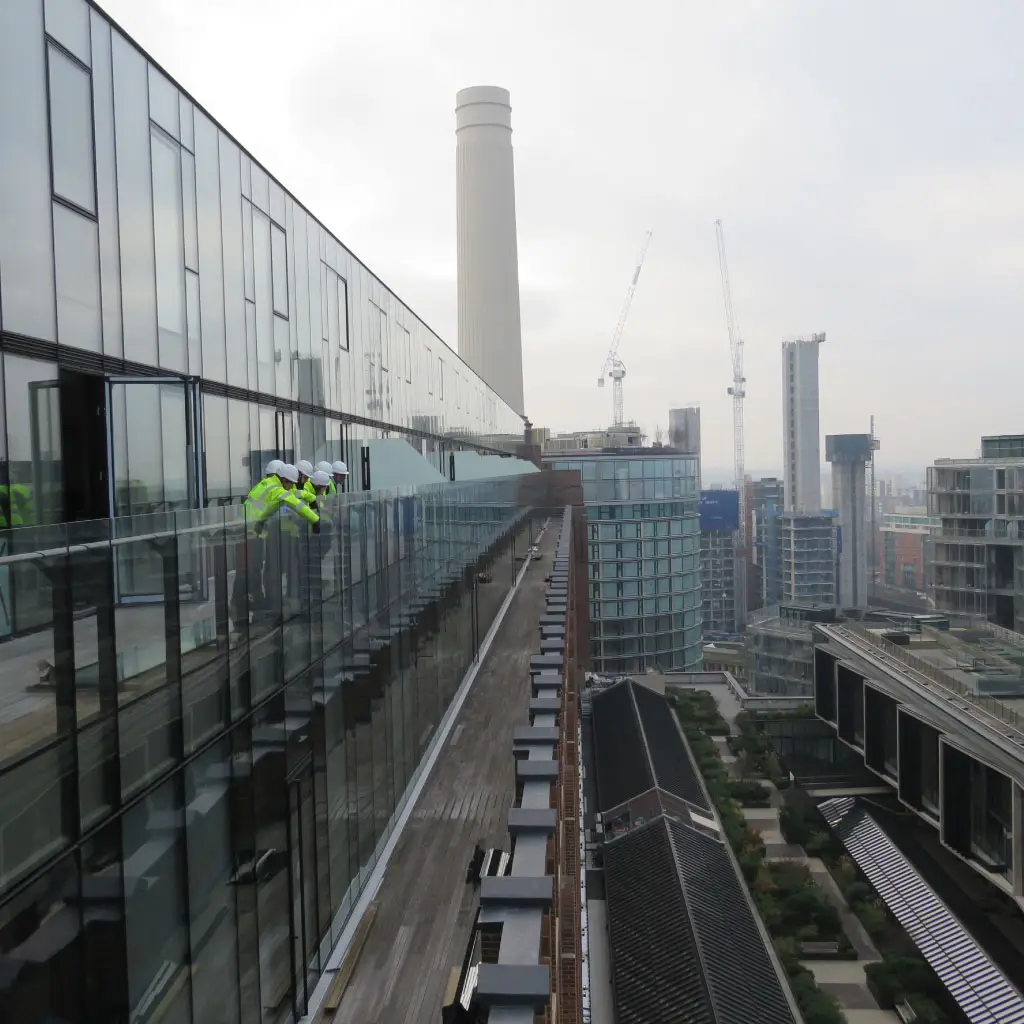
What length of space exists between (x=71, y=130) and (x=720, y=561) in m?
121

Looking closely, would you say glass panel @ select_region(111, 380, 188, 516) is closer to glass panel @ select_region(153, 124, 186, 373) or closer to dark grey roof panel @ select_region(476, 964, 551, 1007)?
glass panel @ select_region(153, 124, 186, 373)

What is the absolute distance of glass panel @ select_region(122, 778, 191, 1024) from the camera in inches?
158

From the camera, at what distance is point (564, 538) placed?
31.8m

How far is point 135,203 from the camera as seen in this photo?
33.8ft

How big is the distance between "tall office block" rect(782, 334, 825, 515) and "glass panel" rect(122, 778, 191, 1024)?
132m

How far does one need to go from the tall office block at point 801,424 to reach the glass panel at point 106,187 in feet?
420

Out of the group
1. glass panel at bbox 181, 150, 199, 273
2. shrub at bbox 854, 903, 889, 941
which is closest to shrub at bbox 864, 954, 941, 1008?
shrub at bbox 854, 903, 889, 941

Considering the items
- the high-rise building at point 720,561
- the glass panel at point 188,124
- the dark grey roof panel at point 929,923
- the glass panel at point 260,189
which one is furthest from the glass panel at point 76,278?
the high-rise building at point 720,561

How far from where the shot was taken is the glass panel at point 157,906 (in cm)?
402

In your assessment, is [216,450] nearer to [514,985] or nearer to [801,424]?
[514,985]

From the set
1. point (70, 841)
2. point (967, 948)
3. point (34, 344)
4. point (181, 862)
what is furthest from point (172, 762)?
point (967, 948)

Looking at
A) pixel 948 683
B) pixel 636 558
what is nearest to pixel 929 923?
pixel 948 683

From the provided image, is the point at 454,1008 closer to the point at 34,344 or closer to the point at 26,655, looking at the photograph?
the point at 26,655

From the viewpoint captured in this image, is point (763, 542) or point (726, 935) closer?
point (726, 935)
